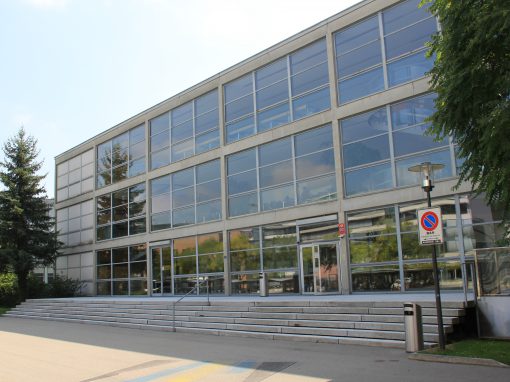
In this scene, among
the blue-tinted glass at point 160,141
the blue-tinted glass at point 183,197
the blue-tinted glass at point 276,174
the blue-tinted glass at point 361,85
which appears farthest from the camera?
the blue-tinted glass at point 160,141

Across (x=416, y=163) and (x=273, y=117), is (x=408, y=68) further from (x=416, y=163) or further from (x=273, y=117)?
(x=273, y=117)

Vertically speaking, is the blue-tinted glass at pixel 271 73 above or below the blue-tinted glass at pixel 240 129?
above

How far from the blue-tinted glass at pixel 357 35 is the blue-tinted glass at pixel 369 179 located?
5158mm

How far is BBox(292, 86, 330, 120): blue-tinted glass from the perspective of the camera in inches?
890

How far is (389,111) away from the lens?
797 inches

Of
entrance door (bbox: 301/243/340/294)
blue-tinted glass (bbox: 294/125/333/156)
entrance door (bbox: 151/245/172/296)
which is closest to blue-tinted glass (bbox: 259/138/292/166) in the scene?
blue-tinted glass (bbox: 294/125/333/156)

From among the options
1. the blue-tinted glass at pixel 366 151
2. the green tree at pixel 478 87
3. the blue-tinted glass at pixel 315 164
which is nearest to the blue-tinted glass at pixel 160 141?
the blue-tinted glass at pixel 315 164

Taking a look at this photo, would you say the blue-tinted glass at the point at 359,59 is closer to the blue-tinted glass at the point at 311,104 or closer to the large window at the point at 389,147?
the blue-tinted glass at the point at 311,104

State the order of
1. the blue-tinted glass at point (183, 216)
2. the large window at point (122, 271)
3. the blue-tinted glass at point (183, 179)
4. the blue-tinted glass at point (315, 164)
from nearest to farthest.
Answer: the blue-tinted glass at point (315, 164) < the blue-tinted glass at point (183, 216) < the blue-tinted glass at point (183, 179) < the large window at point (122, 271)

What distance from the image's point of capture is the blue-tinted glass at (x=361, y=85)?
68.3 feet

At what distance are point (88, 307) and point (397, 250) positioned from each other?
14.8m

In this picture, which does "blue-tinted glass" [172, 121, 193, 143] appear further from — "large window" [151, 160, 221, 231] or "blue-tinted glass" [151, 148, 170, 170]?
"large window" [151, 160, 221, 231]

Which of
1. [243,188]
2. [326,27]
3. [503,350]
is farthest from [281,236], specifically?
[503,350]

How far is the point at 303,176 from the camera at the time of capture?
2316 cm
